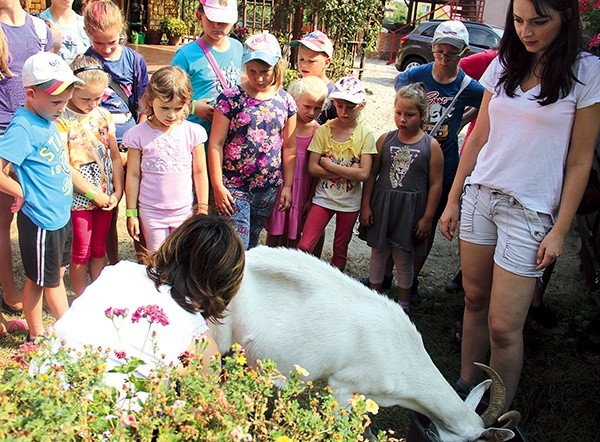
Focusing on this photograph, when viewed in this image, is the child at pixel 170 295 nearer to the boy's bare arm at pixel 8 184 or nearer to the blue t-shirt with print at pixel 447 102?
the boy's bare arm at pixel 8 184

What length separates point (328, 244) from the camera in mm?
5891

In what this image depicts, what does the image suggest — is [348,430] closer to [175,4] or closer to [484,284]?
[484,284]

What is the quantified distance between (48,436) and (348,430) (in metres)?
0.76

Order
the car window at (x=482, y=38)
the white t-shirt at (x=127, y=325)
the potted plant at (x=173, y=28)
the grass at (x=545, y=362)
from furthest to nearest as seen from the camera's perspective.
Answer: the potted plant at (x=173, y=28) → the car window at (x=482, y=38) → the grass at (x=545, y=362) → the white t-shirt at (x=127, y=325)

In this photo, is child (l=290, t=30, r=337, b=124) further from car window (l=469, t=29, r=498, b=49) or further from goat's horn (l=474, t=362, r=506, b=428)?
car window (l=469, t=29, r=498, b=49)

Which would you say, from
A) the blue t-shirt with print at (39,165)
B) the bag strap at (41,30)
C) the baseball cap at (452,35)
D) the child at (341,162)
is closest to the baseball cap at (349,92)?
the child at (341,162)

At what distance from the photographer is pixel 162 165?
12.3 feet

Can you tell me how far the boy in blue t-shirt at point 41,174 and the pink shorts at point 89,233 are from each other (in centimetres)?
35

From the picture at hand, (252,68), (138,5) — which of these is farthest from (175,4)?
(252,68)

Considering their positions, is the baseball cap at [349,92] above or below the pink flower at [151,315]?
above

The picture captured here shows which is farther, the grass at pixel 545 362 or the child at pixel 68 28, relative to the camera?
the child at pixel 68 28

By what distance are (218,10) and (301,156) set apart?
1.09m

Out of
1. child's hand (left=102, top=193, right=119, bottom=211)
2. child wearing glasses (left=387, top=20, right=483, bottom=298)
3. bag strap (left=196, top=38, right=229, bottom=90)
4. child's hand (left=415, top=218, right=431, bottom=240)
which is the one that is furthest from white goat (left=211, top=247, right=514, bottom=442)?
child wearing glasses (left=387, top=20, right=483, bottom=298)

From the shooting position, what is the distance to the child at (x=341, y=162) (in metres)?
4.17
